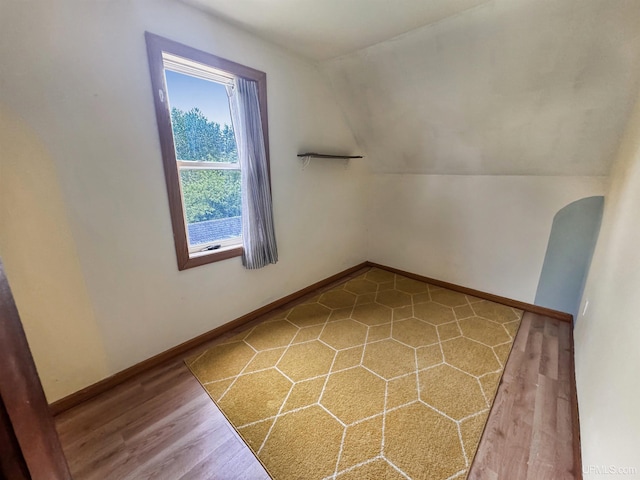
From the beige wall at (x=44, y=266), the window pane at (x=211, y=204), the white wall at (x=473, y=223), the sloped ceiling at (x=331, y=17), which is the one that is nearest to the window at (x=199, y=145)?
the window pane at (x=211, y=204)

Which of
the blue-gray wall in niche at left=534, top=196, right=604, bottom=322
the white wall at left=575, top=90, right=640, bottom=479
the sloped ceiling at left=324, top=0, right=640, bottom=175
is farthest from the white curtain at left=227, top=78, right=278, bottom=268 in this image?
the blue-gray wall in niche at left=534, top=196, right=604, bottom=322

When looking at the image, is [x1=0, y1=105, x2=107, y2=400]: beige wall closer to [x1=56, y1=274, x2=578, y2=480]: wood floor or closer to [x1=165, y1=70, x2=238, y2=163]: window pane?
[x1=56, y1=274, x2=578, y2=480]: wood floor

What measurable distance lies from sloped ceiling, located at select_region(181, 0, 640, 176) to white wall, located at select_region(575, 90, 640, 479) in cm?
27

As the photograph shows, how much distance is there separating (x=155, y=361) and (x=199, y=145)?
1.58 metres

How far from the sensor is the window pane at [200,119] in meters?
1.87

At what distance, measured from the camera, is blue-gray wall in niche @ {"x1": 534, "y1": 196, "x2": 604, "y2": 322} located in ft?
7.25

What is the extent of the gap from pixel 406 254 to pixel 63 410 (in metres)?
3.26

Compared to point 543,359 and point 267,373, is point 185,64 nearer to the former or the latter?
point 267,373

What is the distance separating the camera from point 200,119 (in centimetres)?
198

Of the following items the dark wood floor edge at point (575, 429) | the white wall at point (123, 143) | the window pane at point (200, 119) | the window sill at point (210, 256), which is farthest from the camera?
the window sill at point (210, 256)

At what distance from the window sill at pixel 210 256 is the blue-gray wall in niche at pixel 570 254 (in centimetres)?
275

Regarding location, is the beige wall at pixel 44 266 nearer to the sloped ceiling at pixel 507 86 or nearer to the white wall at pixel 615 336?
the sloped ceiling at pixel 507 86

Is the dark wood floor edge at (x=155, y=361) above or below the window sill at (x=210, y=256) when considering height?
below

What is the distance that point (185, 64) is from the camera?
6.06 feet
